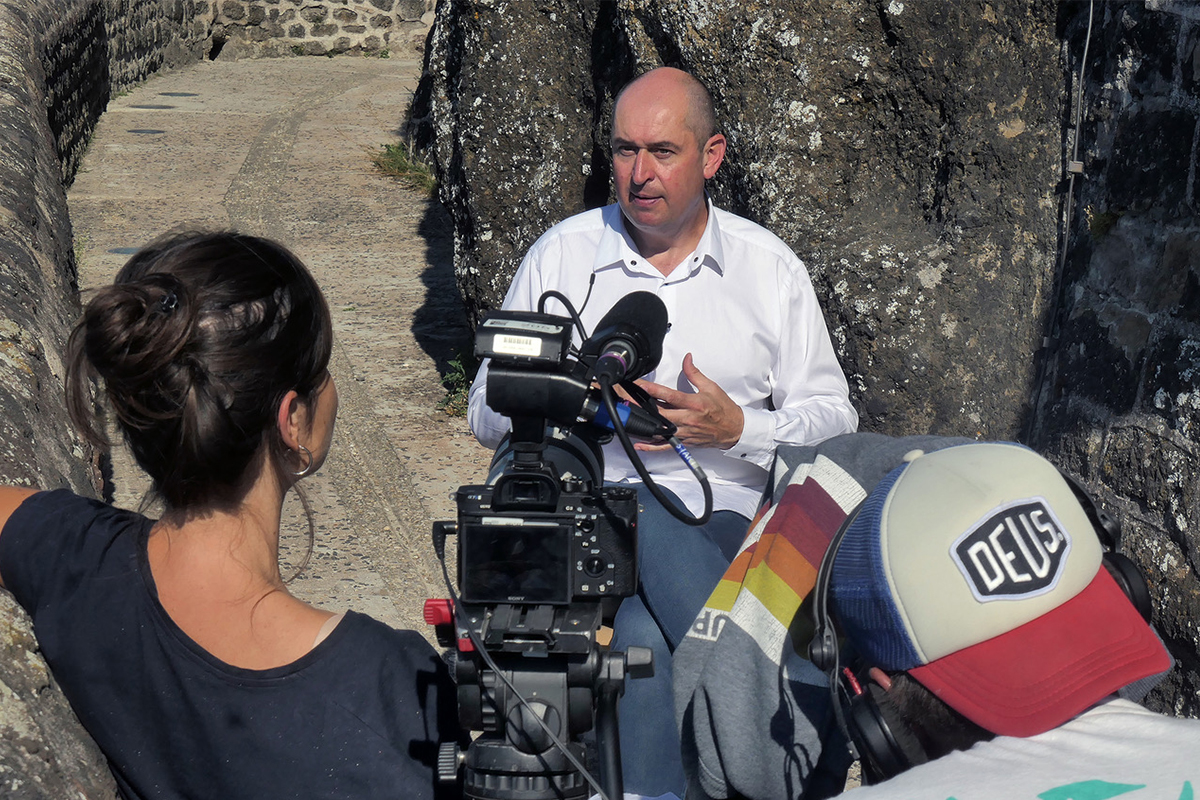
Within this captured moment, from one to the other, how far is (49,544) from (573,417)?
73 cm

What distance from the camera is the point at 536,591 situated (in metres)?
1.49

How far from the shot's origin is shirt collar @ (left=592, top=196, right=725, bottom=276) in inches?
114

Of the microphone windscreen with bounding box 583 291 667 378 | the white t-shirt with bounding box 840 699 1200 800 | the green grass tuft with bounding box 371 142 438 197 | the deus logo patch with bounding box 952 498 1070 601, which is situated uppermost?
the microphone windscreen with bounding box 583 291 667 378

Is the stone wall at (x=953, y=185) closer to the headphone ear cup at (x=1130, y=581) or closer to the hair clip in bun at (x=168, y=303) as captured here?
the headphone ear cup at (x=1130, y=581)

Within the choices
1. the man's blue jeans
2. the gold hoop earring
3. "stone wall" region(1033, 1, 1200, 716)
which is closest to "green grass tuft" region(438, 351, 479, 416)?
the man's blue jeans

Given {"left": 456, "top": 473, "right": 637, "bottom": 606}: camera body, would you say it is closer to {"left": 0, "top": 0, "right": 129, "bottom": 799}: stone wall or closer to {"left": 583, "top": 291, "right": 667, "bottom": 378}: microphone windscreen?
{"left": 583, "top": 291, "right": 667, "bottom": 378}: microphone windscreen

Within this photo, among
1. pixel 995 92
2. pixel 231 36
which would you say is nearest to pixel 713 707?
pixel 995 92

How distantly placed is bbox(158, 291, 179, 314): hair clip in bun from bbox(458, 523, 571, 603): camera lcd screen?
18.5 inches

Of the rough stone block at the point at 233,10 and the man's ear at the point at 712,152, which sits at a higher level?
the man's ear at the point at 712,152

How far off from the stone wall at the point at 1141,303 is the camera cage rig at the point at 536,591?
1.31m

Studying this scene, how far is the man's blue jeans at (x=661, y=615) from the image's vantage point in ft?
7.04

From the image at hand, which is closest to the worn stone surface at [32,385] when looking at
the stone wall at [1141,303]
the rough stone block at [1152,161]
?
the stone wall at [1141,303]

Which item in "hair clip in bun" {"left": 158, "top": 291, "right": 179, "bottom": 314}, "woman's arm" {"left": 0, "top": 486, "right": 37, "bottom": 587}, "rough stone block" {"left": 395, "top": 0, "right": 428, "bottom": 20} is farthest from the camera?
"rough stone block" {"left": 395, "top": 0, "right": 428, "bottom": 20}

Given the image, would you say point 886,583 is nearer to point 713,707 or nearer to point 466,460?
point 713,707
